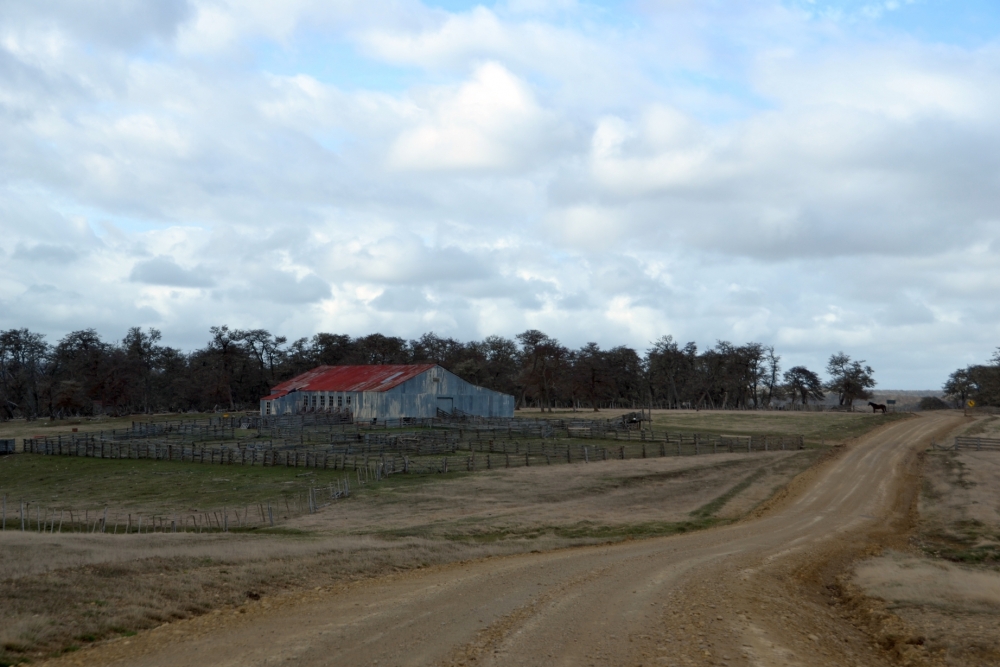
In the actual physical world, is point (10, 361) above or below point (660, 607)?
above

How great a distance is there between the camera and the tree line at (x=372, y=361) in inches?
4579

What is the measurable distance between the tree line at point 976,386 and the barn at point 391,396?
3164 inches

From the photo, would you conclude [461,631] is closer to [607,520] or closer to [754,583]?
[754,583]

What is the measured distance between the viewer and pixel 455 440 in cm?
5900

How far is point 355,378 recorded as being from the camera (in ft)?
297

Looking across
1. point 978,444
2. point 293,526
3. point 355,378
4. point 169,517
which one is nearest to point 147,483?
point 169,517

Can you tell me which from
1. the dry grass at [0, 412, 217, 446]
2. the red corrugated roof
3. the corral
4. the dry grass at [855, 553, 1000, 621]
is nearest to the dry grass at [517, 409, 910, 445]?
the corral

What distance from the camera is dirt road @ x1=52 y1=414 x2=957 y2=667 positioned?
36.6 feet

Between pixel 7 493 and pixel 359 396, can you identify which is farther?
pixel 359 396

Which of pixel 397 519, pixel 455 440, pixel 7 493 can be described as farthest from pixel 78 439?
pixel 397 519

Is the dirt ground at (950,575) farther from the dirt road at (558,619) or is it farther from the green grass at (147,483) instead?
the green grass at (147,483)

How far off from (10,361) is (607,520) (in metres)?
128

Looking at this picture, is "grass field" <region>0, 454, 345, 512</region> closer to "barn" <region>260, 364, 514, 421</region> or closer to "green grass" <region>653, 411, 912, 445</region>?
"barn" <region>260, 364, 514, 421</region>

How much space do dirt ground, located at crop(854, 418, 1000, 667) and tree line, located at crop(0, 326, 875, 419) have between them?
274ft
